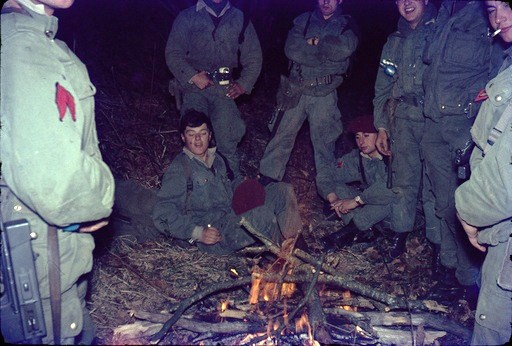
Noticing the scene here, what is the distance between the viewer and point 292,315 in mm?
3643

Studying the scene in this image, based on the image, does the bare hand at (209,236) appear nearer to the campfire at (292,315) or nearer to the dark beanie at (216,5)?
the campfire at (292,315)

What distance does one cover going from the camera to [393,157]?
547 cm

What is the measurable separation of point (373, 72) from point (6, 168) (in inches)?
448

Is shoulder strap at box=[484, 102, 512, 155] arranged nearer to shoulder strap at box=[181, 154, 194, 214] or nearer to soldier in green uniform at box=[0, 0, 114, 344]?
soldier in green uniform at box=[0, 0, 114, 344]

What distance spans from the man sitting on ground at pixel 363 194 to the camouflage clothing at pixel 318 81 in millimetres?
319

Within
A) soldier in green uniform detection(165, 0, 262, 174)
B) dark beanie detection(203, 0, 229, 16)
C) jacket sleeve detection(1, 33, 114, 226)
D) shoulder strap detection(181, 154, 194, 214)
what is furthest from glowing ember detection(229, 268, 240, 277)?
dark beanie detection(203, 0, 229, 16)

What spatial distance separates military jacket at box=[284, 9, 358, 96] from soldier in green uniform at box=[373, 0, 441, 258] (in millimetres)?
708

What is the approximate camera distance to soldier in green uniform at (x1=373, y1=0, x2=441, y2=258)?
16.4 ft

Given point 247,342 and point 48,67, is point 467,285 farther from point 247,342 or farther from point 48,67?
point 48,67

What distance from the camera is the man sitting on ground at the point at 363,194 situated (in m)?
5.69

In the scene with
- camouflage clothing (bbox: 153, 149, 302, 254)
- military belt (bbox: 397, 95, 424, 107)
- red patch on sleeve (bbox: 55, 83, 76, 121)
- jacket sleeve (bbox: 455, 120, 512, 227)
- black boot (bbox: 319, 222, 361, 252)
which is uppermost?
red patch on sleeve (bbox: 55, 83, 76, 121)

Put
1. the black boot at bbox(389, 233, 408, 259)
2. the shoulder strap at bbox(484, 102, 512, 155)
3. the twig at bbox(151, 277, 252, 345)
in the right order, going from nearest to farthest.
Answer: the shoulder strap at bbox(484, 102, 512, 155)
the twig at bbox(151, 277, 252, 345)
the black boot at bbox(389, 233, 408, 259)

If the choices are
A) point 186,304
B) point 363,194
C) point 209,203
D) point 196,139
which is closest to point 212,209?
point 209,203

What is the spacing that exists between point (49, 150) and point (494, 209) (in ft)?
7.85
